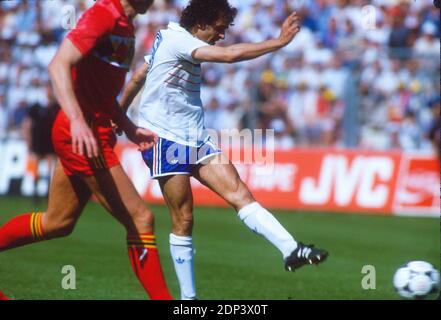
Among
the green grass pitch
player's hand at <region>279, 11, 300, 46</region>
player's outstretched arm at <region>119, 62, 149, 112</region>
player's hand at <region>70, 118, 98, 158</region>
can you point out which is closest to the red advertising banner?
the green grass pitch

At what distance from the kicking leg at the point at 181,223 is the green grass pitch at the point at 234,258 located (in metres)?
1.30

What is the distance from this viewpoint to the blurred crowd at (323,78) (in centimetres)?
1955

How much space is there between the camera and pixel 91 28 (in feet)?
21.2

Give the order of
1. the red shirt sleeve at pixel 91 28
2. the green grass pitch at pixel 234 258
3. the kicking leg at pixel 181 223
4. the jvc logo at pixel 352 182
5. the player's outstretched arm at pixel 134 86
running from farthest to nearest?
the jvc logo at pixel 352 182
the green grass pitch at pixel 234 258
the player's outstretched arm at pixel 134 86
the kicking leg at pixel 181 223
the red shirt sleeve at pixel 91 28

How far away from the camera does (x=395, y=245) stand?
45.5ft

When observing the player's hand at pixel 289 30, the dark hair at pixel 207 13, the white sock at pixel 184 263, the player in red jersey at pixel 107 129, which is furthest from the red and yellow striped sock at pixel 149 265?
the dark hair at pixel 207 13

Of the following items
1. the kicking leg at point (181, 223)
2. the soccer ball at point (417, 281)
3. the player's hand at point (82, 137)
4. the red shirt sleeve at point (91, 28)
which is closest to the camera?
the player's hand at point (82, 137)

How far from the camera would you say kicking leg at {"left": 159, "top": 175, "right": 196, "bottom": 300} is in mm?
7469

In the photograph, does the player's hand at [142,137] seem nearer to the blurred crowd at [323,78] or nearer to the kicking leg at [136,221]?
the kicking leg at [136,221]

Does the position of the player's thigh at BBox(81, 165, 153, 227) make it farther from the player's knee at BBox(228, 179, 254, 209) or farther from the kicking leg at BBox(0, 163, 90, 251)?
the player's knee at BBox(228, 179, 254, 209)

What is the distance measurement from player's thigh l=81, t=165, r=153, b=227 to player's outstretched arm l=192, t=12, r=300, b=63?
1109mm

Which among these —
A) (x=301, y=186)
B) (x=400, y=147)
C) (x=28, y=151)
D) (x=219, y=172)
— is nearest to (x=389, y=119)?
(x=400, y=147)

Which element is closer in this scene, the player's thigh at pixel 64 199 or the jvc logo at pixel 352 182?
the player's thigh at pixel 64 199

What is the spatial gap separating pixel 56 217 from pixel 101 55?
1.36 m
